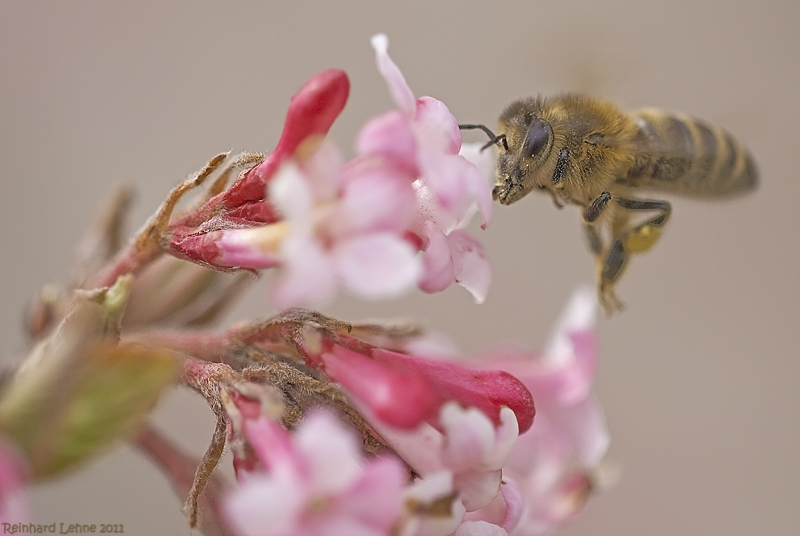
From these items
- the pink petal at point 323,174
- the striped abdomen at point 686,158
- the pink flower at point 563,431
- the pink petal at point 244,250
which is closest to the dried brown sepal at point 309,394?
the pink petal at point 244,250

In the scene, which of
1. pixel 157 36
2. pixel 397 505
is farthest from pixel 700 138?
pixel 157 36

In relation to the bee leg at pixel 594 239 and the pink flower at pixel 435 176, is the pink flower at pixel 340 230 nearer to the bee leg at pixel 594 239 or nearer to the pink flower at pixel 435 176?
the pink flower at pixel 435 176

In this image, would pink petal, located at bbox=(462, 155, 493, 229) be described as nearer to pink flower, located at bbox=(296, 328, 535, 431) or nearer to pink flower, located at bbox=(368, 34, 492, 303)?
pink flower, located at bbox=(368, 34, 492, 303)

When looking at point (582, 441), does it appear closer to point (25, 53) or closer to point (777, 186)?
point (25, 53)

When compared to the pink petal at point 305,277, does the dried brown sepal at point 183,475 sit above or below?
below

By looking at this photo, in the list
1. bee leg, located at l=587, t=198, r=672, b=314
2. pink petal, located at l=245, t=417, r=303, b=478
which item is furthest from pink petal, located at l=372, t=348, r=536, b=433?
bee leg, located at l=587, t=198, r=672, b=314

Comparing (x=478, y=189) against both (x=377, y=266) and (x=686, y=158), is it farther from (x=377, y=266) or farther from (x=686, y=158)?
(x=686, y=158)
